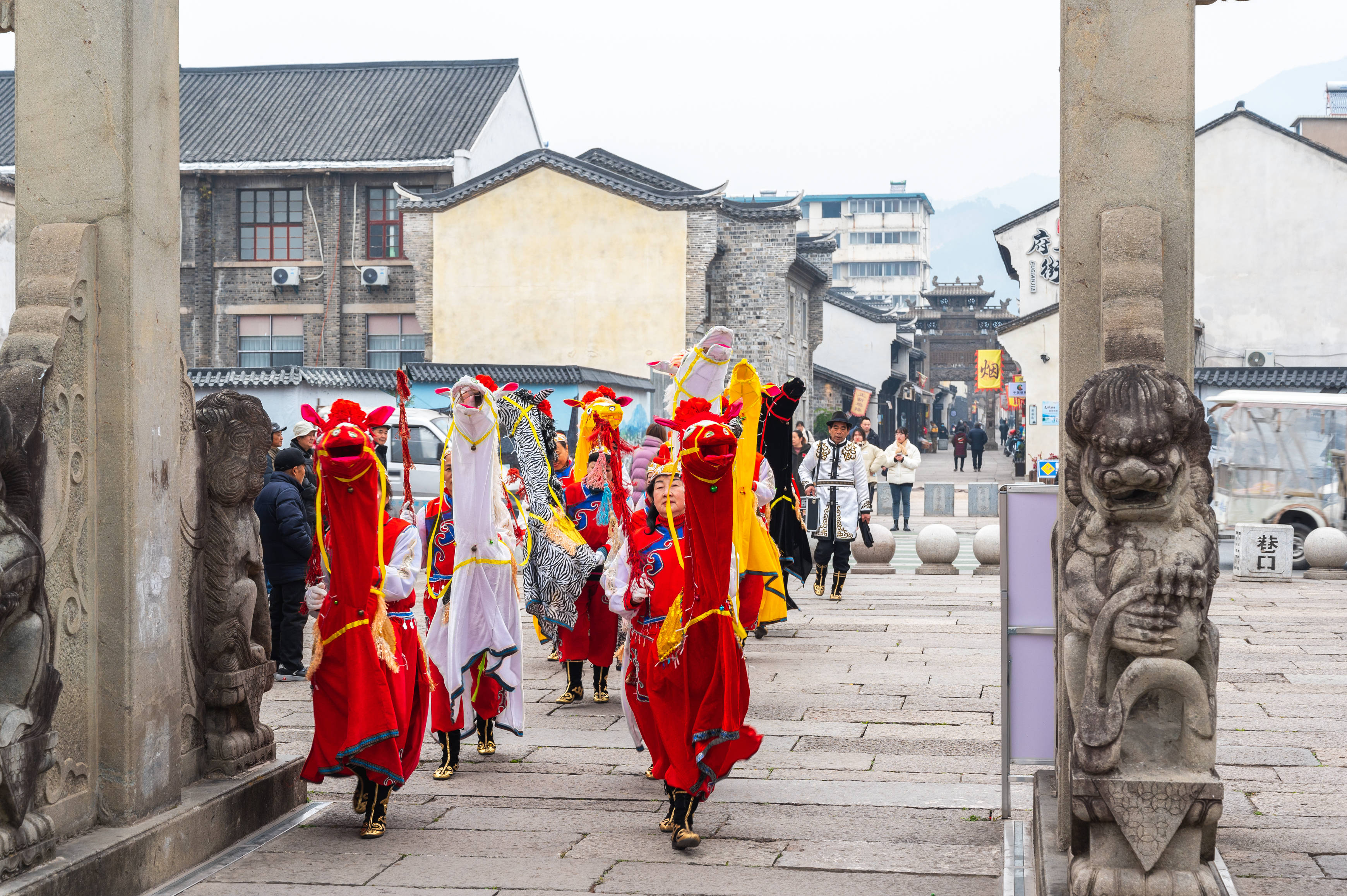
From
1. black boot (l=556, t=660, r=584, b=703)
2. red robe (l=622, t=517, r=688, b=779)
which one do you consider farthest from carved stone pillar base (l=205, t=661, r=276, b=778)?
black boot (l=556, t=660, r=584, b=703)

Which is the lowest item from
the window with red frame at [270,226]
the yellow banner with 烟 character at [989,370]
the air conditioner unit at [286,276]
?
the yellow banner with 烟 character at [989,370]

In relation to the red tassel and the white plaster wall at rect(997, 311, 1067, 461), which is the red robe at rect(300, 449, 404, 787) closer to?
the red tassel

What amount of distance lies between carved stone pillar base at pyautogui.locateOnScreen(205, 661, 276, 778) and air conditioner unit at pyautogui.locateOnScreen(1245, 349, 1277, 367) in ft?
82.4

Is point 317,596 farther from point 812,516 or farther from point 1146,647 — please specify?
point 812,516

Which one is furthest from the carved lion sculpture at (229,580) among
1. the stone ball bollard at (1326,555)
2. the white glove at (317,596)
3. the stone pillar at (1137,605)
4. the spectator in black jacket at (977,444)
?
the spectator in black jacket at (977,444)

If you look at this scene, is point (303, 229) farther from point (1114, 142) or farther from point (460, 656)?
point (1114, 142)

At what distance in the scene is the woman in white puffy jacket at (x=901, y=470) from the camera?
20.5 m

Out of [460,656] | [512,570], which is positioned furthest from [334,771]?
[512,570]

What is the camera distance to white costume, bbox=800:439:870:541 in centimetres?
1286

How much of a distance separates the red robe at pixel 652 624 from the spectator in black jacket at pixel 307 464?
3926 mm

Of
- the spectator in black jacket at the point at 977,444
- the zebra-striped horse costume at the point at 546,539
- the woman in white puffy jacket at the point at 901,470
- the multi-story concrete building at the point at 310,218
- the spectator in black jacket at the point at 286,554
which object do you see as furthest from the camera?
the spectator in black jacket at the point at 977,444

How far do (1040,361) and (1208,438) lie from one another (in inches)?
1070

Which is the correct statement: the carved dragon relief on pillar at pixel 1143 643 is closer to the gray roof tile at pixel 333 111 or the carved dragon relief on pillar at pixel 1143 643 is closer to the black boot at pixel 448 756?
the black boot at pixel 448 756

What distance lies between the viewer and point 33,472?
14.3 feet
